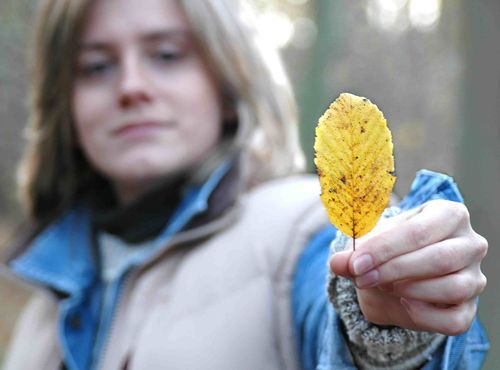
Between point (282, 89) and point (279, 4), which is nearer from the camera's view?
point (282, 89)

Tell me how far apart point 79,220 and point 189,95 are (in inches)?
21.2

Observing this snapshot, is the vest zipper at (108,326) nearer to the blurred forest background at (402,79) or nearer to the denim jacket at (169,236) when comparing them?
the denim jacket at (169,236)

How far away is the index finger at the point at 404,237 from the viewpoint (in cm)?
78

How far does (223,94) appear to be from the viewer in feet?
6.57

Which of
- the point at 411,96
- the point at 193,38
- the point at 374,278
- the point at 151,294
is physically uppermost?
the point at 193,38

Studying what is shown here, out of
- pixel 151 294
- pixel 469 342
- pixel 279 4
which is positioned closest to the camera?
pixel 469 342

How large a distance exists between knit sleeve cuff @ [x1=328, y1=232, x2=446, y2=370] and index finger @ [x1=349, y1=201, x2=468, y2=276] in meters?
0.16

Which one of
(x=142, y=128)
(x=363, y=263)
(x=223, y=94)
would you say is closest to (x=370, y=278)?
(x=363, y=263)

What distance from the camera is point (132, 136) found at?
180cm

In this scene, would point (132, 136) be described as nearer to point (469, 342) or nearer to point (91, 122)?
point (91, 122)

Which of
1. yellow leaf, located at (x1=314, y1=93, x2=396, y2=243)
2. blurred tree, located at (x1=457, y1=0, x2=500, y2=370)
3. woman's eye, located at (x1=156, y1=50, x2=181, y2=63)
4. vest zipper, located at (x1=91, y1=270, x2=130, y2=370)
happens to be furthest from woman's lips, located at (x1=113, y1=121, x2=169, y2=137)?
blurred tree, located at (x1=457, y1=0, x2=500, y2=370)

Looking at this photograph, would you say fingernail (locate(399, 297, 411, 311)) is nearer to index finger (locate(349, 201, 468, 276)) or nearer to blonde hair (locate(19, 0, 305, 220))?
index finger (locate(349, 201, 468, 276))

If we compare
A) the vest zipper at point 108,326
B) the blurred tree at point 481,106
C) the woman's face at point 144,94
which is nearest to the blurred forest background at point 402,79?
the blurred tree at point 481,106

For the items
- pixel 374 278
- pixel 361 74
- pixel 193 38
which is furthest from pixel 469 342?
pixel 361 74
